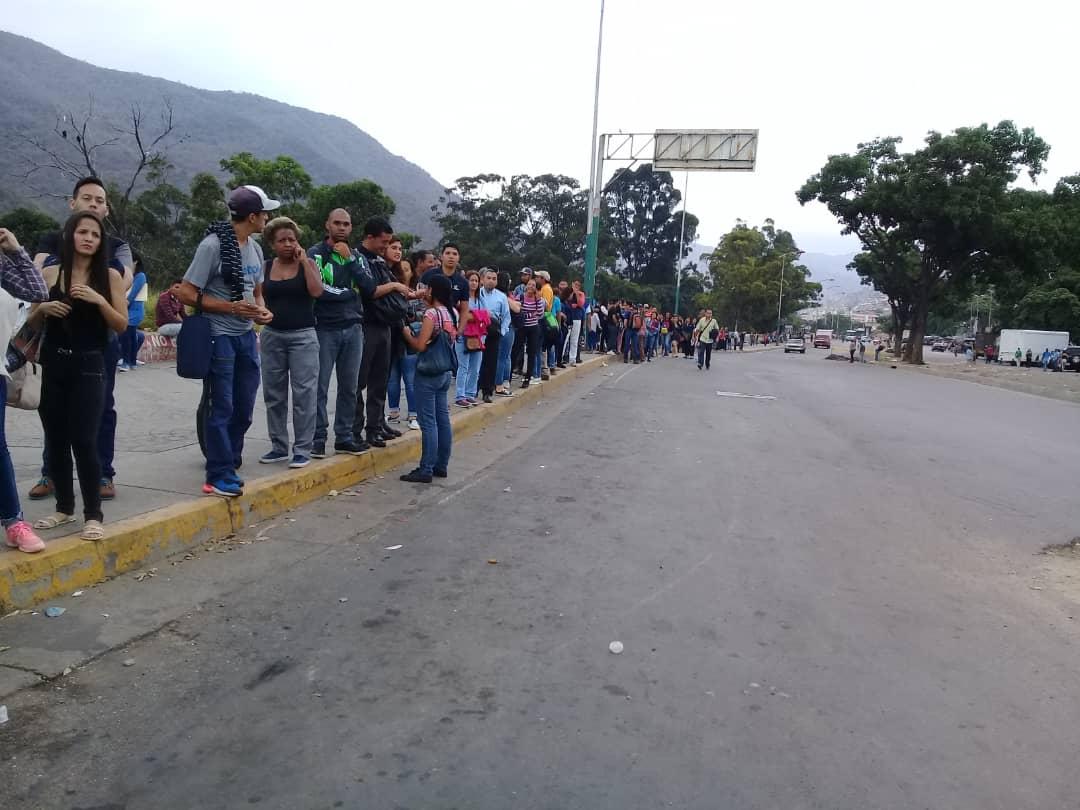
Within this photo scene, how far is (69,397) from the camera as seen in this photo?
4023 millimetres

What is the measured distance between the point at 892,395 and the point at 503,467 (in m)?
12.5

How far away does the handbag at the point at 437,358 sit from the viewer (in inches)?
247

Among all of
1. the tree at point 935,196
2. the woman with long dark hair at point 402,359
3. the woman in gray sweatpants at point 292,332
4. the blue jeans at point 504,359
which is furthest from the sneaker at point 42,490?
the tree at point 935,196

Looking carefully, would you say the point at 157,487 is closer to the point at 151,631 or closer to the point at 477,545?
the point at 151,631

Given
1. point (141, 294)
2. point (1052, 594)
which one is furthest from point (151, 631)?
point (141, 294)

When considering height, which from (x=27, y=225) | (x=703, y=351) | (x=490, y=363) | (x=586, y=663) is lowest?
A: (x=586, y=663)

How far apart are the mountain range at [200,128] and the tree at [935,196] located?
154ft

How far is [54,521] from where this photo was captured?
4137 millimetres

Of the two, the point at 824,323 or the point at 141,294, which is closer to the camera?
the point at 141,294

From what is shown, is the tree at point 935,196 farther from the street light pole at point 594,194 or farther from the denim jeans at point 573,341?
the denim jeans at point 573,341

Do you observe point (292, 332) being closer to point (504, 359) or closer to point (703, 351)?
point (504, 359)

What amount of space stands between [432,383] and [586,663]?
11.3 ft

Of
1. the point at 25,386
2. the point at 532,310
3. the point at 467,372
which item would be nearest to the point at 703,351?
the point at 532,310

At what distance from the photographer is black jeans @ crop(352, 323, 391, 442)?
6652mm
